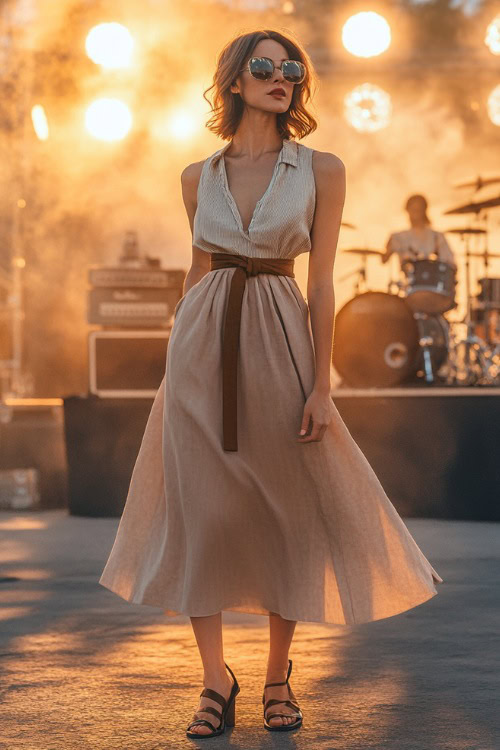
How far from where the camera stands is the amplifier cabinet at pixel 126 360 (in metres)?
7.07

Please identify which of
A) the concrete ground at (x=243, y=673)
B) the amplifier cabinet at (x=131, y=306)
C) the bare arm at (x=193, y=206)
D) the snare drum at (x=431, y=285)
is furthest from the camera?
the snare drum at (x=431, y=285)

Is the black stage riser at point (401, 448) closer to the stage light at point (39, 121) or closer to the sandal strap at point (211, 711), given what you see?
the sandal strap at point (211, 711)

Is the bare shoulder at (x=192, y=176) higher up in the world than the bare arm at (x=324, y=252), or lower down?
higher up

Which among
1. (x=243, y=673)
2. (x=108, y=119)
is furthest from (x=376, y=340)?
(x=243, y=673)

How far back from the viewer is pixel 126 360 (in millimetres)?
7090

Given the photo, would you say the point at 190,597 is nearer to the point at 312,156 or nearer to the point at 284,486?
the point at 284,486

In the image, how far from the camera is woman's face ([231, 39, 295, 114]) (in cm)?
265

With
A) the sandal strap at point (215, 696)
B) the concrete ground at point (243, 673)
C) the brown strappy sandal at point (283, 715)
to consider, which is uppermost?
the sandal strap at point (215, 696)

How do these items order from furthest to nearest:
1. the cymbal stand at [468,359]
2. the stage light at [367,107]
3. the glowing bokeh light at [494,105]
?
the glowing bokeh light at [494,105], the stage light at [367,107], the cymbal stand at [468,359]

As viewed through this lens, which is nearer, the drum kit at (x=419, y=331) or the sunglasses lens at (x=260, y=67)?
the sunglasses lens at (x=260, y=67)

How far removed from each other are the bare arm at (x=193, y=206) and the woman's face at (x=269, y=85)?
19cm

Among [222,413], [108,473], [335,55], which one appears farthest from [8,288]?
[222,413]

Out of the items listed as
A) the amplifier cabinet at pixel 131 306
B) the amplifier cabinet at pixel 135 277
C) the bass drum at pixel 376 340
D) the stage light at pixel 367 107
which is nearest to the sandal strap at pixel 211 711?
the amplifier cabinet at pixel 131 306

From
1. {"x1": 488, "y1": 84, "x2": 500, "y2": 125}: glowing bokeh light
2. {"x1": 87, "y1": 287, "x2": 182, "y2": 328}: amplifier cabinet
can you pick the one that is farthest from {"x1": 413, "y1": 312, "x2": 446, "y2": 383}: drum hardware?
{"x1": 488, "y1": 84, "x2": 500, "y2": 125}: glowing bokeh light
